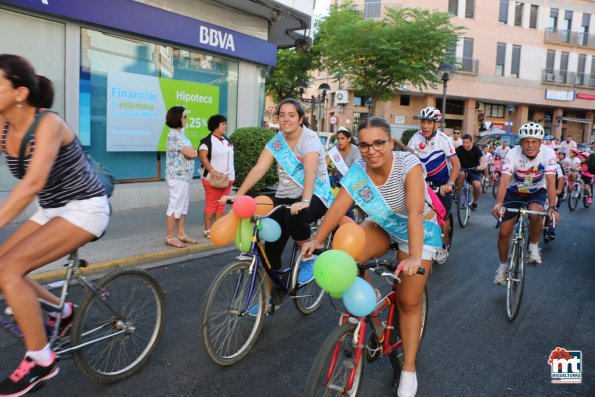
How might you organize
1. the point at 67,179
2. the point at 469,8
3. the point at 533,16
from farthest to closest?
the point at 533,16
the point at 469,8
the point at 67,179

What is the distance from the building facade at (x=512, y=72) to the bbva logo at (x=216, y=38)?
2500cm

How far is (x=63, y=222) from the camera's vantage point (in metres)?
2.93

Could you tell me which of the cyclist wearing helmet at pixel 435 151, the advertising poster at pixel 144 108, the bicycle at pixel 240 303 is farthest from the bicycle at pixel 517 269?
the advertising poster at pixel 144 108

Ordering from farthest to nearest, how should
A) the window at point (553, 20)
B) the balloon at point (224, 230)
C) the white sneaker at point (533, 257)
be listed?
the window at point (553, 20)
the white sneaker at point (533, 257)
the balloon at point (224, 230)

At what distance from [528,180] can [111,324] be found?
15.1 ft

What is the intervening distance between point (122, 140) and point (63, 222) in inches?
292

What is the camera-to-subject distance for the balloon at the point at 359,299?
2617 mm

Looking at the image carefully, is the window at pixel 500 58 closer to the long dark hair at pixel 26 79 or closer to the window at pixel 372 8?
the window at pixel 372 8

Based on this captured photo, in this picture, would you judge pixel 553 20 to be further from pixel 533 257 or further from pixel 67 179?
pixel 67 179

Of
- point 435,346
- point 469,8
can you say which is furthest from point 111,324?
point 469,8

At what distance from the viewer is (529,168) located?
5.55 m

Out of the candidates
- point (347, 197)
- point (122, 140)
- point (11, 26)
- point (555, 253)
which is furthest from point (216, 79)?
point (347, 197)

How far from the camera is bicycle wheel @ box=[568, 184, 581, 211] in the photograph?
530 inches

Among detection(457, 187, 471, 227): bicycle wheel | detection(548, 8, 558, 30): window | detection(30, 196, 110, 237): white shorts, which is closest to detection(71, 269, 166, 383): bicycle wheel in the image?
detection(30, 196, 110, 237): white shorts
